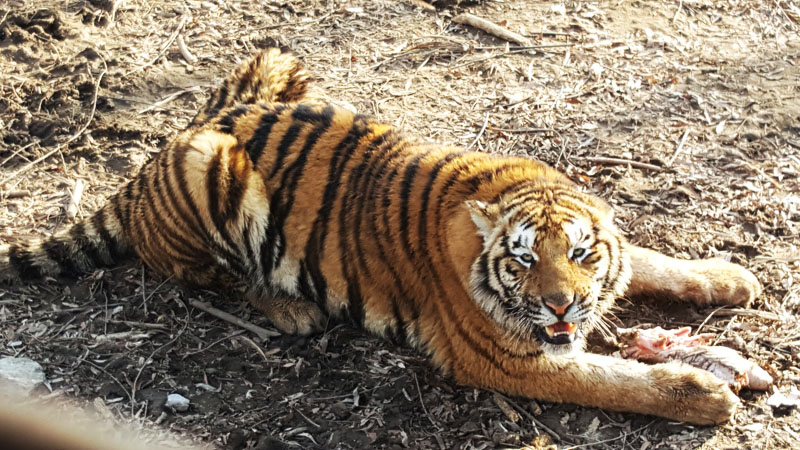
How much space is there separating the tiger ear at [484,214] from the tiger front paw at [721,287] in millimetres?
1287

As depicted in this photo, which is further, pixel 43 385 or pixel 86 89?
pixel 86 89

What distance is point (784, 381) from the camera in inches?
156

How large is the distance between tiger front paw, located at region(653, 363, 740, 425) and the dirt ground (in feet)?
0.27

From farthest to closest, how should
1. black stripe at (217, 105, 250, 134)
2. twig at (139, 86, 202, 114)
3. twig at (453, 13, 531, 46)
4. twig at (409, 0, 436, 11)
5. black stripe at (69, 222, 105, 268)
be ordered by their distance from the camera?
1. twig at (409, 0, 436, 11)
2. twig at (453, 13, 531, 46)
3. twig at (139, 86, 202, 114)
4. black stripe at (69, 222, 105, 268)
5. black stripe at (217, 105, 250, 134)

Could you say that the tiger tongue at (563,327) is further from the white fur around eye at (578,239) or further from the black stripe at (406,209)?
the black stripe at (406,209)

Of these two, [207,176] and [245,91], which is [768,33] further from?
[207,176]

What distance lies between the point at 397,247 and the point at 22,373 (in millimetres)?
2039

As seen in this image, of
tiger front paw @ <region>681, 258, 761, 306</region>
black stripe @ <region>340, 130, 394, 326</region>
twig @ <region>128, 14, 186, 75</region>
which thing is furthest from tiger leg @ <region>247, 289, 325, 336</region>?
twig @ <region>128, 14, 186, 75</region>

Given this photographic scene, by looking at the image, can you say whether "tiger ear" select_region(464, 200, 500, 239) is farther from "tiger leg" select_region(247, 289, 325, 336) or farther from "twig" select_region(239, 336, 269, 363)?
"twig" select_region(239, 336, 269, 363)

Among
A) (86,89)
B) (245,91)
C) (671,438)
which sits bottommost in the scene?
(671,438)


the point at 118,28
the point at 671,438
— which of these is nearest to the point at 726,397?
the point at 671,438

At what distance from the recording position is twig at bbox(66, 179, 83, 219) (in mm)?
5332

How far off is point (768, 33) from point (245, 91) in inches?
174

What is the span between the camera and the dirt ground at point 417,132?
399 cm
